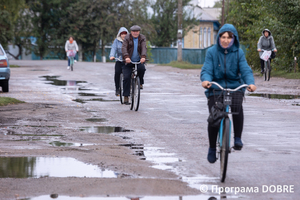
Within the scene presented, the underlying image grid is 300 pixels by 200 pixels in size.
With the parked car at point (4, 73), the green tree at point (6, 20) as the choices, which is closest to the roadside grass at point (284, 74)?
the parked car at point (4, 73)

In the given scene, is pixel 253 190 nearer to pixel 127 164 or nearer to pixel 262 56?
pixel 127 164

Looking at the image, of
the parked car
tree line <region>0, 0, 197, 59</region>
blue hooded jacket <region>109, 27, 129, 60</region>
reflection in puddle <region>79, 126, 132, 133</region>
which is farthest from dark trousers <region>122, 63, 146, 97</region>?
tree line <region>0, 0, 197, 59</region>

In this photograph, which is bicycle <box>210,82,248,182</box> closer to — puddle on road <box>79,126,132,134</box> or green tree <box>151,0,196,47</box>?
puddle on road <box>79,126,132,134</box>

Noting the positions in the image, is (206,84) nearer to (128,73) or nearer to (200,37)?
(128,73)

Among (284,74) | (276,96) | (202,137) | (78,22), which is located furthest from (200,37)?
(202,137)

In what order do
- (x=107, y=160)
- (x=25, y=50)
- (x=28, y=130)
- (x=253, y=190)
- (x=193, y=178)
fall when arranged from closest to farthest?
1. (x=253, y=190)
2. (x=193, y=178)
3. (x=107, y=160)
4. (x=28, y=130)
5. (x=25, y=50)

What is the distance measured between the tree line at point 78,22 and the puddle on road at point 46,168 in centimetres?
4863

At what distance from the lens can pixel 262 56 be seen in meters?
21.5

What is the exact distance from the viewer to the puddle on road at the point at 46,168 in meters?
6.13

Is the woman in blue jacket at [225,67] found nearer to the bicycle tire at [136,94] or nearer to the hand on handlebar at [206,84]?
the hand on handlebar at [206,84]

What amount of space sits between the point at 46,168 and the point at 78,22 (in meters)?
50.4

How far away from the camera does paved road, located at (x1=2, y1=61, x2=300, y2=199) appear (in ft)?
19.4

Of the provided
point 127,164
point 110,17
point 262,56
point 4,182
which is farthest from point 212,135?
point 110,17

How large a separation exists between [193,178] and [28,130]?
4150 mm
